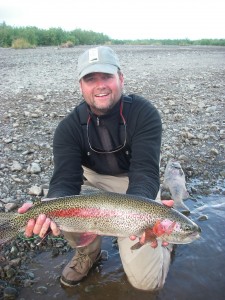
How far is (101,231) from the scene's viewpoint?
9.68 ft

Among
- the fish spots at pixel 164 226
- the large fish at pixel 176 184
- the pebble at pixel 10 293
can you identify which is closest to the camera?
the fish spots at pixel 164 226

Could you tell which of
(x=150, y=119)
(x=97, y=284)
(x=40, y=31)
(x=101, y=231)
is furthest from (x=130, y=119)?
(x=40, y=31)

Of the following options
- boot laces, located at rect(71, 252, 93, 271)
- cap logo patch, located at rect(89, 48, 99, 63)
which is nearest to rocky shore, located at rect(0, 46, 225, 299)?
boot laces, located at rect(71, 252, 93, 271)

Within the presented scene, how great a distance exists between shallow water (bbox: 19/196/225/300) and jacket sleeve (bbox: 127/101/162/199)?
2.98ft

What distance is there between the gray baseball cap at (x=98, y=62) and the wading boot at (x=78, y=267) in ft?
5.40

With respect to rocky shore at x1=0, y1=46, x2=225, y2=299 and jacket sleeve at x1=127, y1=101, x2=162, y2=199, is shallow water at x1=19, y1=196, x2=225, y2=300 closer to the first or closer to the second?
rocky shore at x1=0, y1=46, x2=225, y2=299

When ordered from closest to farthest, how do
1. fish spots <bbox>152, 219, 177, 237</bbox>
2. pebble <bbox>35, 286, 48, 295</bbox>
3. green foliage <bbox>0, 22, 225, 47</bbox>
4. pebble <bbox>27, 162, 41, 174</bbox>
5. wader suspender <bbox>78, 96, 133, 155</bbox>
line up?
fish spots <bbox>152, 219, 177, 237</bbox> < pebble <bbox>35, 286, 48, 295</bbox> < wader suspender <bbox>78, 96, 133, 155</bbox> < pebble <bbox>27, 162, 41, 174</bbox> < green foliage <bbox>0, 22, 225, 47</bbox>

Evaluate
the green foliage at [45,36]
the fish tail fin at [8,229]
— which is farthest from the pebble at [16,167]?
the green foliage at [45,36]

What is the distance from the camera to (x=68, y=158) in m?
3.51

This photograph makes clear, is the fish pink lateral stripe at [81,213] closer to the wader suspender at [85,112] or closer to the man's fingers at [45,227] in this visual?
the man's fingers at [45,227]

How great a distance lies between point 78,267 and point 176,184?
189 cm

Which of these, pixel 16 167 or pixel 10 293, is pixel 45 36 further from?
pixel 10 293

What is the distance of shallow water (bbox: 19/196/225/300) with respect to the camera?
3338mm

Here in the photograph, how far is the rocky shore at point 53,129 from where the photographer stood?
4259 millimetres
